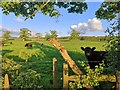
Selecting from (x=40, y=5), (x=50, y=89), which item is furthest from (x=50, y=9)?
(x=50, y=89)

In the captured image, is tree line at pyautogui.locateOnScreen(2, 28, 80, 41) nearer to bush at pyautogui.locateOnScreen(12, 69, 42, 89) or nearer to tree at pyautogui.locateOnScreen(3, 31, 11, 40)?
tree at pyautogui.locateOnScreen(3, 31, 11, 40)

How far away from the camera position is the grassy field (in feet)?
23.8

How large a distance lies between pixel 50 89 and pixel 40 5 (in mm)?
1627

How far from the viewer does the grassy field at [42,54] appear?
23.8 ft

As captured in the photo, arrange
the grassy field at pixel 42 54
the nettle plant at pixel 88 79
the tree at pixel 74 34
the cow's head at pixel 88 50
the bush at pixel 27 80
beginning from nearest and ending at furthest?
the nettle plant at pixel 88 79 < the bush at pixel 27 80 < the grassy field at pixel 42 54 < the tree at pixel 74 34 < the cow's head at pixel 88 50

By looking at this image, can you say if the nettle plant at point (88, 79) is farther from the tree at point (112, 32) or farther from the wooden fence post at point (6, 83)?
the wooden fence post at point (6, 83)

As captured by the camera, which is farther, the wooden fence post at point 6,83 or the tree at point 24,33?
the tree at point 24,33

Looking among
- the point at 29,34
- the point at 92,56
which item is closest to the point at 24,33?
the point at 29,34

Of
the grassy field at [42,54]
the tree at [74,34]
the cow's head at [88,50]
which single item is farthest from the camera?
the cow's head at [88,50]

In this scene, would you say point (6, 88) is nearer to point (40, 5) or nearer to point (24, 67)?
point (24, 67)

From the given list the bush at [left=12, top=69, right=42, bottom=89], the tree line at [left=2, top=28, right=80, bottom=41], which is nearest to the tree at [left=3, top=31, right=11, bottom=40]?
the tree line at [left=2, top=28, right=80, bottom=41]

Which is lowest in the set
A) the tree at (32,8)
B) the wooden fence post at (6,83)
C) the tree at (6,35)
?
→ the wooden fence post at (6,83)

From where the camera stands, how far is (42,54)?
7.85 metres

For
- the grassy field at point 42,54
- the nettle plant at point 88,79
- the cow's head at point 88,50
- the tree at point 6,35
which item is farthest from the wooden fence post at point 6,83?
the cow's head at point 88,50
